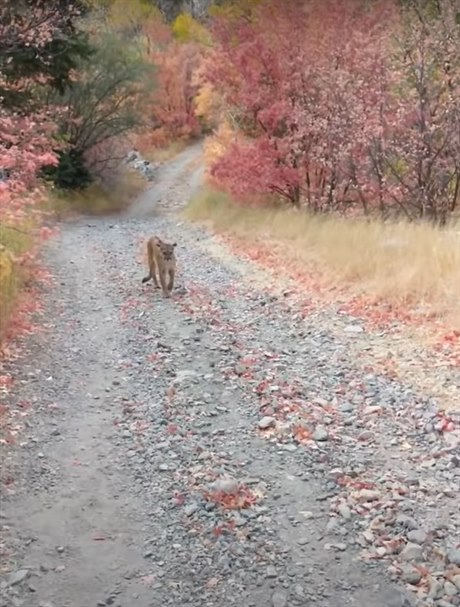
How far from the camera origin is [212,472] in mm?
5691

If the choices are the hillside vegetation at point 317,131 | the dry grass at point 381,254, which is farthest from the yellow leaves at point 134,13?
the dry grass at point 381,254

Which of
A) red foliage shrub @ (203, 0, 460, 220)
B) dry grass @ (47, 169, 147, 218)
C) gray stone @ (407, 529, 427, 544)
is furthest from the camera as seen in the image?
dry grass @ (47, 169, 147, 218)

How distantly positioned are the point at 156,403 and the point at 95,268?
8.35 m

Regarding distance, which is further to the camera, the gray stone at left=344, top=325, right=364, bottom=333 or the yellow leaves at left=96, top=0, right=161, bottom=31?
the yellow leaves at left=96, top=0, right=161, bottom=31

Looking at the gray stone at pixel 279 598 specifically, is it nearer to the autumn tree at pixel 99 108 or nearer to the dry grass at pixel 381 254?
the dry grass at pixel 381 254

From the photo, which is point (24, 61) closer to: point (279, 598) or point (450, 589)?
point (279, 598)

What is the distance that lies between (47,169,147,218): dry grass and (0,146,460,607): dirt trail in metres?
17.3

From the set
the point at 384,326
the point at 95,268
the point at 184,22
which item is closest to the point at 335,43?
the point at 95,268

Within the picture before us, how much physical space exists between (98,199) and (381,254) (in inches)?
787

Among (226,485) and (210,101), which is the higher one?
(210,101)

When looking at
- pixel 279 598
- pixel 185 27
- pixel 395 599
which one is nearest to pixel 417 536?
pixel 395 599

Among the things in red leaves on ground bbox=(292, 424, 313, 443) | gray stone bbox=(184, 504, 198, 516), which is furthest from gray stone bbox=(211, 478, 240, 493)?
red leaves on ground bbox=(292, 424, 313, 443)

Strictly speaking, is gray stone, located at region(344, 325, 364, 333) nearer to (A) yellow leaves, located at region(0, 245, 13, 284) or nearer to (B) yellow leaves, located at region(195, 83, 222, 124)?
(A) yellow leaves, located at region(0, 245, 13, 284)

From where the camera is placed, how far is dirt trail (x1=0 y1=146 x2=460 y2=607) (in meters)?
4.40
